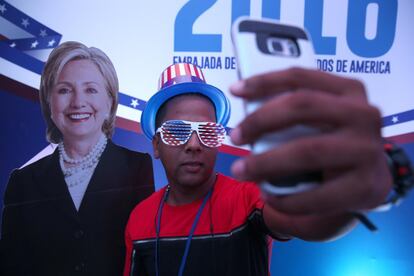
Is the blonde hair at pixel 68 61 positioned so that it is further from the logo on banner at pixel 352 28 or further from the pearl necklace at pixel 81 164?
the logo on banner at pixel 352 28

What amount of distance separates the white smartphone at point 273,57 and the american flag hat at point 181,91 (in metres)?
0.66

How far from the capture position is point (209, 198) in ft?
3.62

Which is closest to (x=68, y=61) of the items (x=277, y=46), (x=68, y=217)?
(x=68, y=217)

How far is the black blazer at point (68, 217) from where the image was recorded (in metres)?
1.46

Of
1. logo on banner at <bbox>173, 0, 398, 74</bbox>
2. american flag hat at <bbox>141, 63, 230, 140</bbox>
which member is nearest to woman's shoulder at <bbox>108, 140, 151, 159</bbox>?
american flag hat at <bbox>141, 63, 230, 140</bbox>

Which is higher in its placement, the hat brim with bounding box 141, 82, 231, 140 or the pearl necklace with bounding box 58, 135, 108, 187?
the hat brim with bounding box 141, 82, 231, 140

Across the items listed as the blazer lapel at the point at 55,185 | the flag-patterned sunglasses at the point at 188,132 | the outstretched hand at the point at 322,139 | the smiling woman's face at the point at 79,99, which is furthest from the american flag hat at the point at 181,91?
the outstretched hand at the point at 322,139

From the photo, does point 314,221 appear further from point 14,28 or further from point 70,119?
point 14,28

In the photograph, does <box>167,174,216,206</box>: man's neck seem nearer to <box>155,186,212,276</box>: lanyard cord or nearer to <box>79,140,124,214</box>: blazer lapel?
<box>155,186,212,276</box>: lanyard cord

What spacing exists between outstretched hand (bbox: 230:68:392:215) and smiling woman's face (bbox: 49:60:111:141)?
1216 millimetres

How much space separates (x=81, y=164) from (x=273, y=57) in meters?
1.31

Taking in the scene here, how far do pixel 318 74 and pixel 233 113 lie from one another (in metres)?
1.03

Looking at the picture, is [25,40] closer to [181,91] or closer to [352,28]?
[181,91]

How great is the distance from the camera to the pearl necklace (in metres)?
1.50
